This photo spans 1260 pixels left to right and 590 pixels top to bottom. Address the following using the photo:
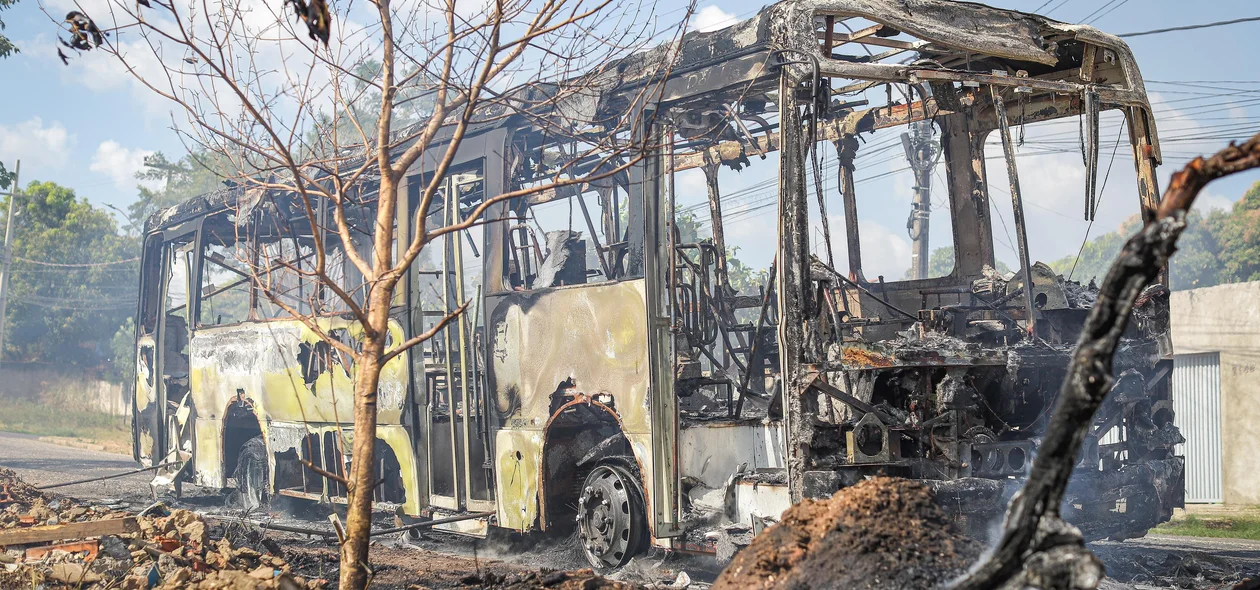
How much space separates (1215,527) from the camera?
10.9 metres

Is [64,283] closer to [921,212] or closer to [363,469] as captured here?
[921,212]

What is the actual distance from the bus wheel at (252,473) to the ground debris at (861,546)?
355 inches

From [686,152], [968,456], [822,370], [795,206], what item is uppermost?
[686,152]

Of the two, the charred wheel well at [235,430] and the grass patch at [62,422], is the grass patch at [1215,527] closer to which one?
the charred wheel well at [235,430]

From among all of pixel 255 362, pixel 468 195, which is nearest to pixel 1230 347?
pixel 468 195

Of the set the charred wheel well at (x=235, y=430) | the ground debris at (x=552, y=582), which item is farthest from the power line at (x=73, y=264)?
the ground debris at (x=552, y=582)

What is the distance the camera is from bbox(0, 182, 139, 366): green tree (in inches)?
1368

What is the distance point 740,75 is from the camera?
676 centimetres

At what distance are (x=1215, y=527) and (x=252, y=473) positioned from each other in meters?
11.0

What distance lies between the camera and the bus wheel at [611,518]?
746 centimetres

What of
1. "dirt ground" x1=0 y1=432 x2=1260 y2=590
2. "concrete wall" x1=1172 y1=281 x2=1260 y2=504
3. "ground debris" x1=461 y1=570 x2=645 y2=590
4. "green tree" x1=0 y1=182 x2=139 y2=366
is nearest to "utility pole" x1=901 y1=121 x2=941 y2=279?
"concrete wall" x1=1172 y1=281 x2=1260 y2=504

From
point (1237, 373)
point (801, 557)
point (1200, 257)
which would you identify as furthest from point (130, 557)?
point (1200, 257)

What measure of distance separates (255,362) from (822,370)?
7.80 metres

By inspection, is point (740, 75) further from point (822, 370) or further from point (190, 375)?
point (190, 375)
